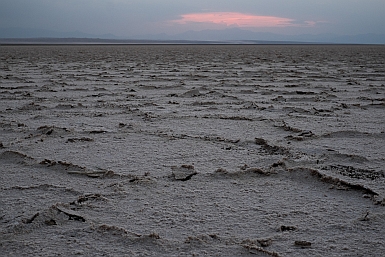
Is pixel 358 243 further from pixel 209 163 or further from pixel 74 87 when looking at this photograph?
pixel 74 87

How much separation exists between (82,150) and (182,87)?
254cm

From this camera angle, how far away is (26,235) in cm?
108

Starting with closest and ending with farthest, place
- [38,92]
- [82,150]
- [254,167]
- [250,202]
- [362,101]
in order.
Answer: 1. [250,202]
2. [254,167]
3. [82,150]
4. [362,101]
5. [38,92]

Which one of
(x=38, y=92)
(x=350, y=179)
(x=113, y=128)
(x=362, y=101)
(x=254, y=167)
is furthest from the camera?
(x=38, y=92)

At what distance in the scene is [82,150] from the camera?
1.89 meters

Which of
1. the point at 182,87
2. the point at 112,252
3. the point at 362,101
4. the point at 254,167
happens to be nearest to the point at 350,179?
the point at 254,167

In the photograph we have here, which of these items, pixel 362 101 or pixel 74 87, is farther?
pixel 74 87

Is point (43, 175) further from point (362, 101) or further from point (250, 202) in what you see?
point (362, 101)

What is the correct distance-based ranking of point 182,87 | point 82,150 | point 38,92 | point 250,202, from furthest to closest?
point 182,87
point 38,92
point 82,150
point 250,202

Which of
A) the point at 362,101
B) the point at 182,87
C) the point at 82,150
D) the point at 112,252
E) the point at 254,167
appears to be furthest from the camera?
the point at 182,87

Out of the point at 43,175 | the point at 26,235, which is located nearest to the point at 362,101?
the point at 43,175

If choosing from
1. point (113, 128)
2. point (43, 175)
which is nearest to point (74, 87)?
point (113, 128)

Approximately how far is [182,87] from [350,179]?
3.00 m

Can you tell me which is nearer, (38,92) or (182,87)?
(38,92)
